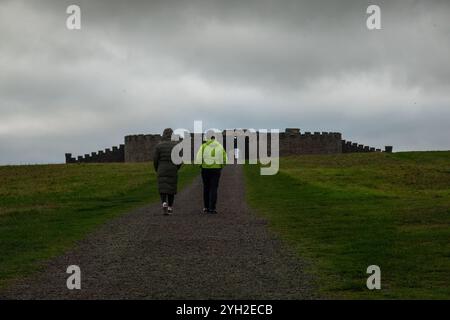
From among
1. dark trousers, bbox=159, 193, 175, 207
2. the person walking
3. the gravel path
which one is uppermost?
the person walking

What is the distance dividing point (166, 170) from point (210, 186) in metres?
1.26

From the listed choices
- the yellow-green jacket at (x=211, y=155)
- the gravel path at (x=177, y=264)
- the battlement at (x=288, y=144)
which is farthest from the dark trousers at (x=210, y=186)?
the battlement at (x=288, y=144)

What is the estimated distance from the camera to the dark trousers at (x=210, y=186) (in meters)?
21.5

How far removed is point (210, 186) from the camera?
21.6 meters

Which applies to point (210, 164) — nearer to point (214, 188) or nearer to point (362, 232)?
point (214, 188)

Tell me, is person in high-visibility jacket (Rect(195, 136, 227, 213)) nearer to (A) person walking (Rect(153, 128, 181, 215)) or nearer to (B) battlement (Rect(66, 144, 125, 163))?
(A) person walking (Rect(153, 128, 181, 215))

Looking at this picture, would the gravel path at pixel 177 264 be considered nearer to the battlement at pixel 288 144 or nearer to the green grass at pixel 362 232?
the green grass at pixel 362 232

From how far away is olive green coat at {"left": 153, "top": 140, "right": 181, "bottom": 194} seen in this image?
21.3m

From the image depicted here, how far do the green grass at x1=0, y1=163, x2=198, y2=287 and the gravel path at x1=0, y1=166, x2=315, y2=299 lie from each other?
0.60 metres

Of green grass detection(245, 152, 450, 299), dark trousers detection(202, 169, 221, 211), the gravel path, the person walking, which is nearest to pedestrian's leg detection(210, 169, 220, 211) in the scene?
dark trousers detection(202, 169, 221, 211)

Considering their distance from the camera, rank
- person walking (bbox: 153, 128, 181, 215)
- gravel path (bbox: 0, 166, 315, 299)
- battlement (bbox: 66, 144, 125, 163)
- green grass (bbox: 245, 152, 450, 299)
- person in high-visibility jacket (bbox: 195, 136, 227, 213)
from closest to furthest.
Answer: gravel path (bbox: 0, 166, 315, 299) < green grass (bbox: 245, 152, 450, 299) < person walking (bbox: 153, 128, 181, 215) < person in high-visibility jacket (bbox: 195, 136, 227, 213) < battlement (bbox: 66, 144, 125, 163)
